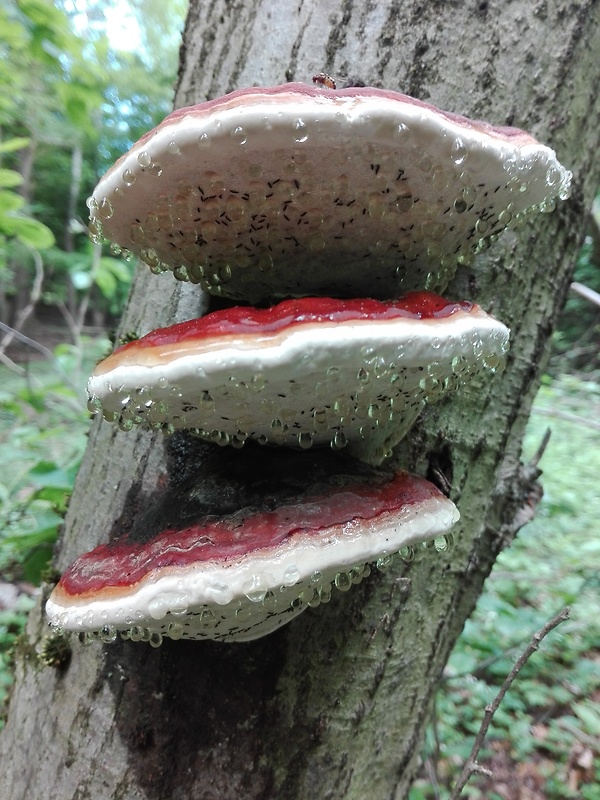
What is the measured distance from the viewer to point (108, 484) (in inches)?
50.5

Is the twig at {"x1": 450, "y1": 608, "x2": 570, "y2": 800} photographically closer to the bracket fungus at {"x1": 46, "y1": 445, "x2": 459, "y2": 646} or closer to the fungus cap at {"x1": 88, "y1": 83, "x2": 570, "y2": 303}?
the bracket fungus at {"x1": 46, "y1": 445, "x2": 459, "y2": 646}

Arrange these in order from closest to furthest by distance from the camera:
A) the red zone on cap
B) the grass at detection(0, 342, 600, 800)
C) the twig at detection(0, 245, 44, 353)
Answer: the red zone on cap
the grass at detection(0, 342, 600, 800)
the twig at detection(0, 245, 44, 353)

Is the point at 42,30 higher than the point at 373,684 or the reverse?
higher

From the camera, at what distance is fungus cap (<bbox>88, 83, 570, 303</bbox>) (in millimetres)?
659

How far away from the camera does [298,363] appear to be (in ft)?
2.03

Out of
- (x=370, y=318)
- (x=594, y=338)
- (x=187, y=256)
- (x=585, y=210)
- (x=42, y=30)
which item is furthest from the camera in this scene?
(x=594, y=338)

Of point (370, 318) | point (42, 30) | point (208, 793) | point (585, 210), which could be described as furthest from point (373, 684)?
point (42, 30)

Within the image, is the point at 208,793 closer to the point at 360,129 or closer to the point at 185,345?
the point at 185,345

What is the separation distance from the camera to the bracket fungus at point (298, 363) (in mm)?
616

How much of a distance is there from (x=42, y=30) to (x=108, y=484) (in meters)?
3.10

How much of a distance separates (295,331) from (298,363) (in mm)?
37

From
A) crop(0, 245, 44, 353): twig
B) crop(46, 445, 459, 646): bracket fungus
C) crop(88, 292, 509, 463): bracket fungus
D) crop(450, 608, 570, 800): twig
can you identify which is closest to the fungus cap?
crop(88, 292, 509, 463): bracket fungus

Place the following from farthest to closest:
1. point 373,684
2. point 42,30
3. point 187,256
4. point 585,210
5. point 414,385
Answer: point 42,30, point 585,210, point 373,684, point 187,256, point 414,385

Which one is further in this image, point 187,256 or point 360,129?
point 187,256
